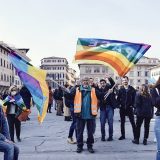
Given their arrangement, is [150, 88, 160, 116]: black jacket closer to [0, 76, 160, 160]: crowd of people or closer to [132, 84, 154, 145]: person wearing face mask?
[0, 76, 160, 160]: crowd of people

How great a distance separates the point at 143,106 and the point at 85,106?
6.39 feet

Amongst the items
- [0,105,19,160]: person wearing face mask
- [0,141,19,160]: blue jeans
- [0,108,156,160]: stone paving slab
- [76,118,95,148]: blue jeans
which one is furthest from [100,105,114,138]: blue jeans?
[0,141,19,160]: blue jeans

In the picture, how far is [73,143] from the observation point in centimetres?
1190

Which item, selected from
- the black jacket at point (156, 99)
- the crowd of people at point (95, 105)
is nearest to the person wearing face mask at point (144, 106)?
the crowd of people at point (95, 105)

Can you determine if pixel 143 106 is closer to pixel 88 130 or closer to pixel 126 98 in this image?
pixel 126 98

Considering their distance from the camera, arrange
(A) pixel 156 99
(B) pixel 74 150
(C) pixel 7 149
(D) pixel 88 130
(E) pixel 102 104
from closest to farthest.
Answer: (C) pixel 7 149 < (A) pixel 156 99 < (D) pixel 88 130 < (B) pixel 74 150 < (E) pixel 102 104

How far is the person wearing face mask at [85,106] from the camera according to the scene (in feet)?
34.0

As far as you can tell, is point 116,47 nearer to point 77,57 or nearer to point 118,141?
point 77,57

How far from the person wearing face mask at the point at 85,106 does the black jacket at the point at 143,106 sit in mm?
1564

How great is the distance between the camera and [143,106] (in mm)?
11688

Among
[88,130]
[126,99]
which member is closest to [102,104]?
[126,99]

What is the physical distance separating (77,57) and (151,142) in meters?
2.98

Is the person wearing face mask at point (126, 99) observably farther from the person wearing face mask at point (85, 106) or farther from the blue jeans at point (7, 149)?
the blue jeans at point (7, 149)

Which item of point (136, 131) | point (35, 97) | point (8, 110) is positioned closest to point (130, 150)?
point (136, 131)
